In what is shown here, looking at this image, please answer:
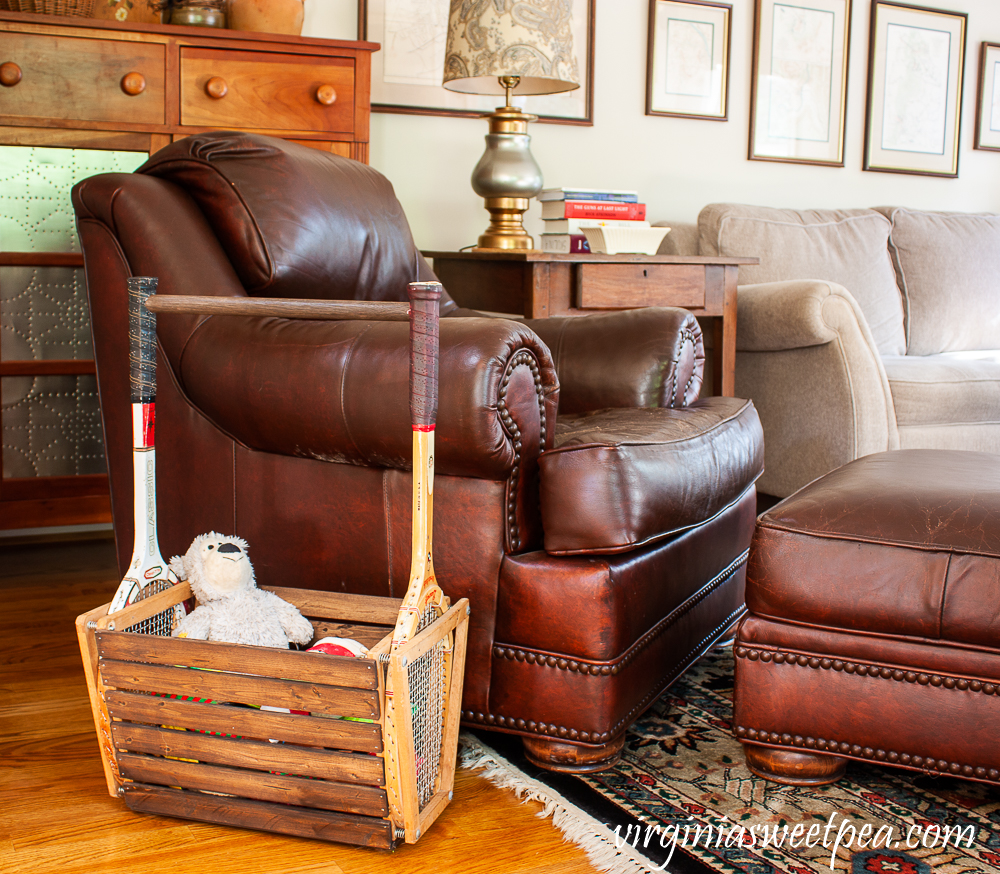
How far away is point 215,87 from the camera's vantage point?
2176 millimetres

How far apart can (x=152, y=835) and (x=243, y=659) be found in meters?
0.25

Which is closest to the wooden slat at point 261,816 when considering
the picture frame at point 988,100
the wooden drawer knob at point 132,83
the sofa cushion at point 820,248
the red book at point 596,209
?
the wooden drawer knob at point 132,83

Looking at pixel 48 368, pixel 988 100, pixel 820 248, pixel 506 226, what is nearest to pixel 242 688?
pixel 48 368

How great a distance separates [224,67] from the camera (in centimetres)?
220

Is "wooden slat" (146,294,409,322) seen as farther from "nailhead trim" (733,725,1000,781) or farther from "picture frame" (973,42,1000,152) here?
"picture frame" (973,42,1000,152)

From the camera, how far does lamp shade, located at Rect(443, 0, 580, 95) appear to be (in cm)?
231

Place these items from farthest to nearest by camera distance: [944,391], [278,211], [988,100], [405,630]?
[988,100]
[944,391]
[278,211]
[405,630]

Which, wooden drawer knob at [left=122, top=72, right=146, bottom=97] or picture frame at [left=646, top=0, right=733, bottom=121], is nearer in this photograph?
wooden drawer knob at [left=122, top=72, right=146, bottom=97]

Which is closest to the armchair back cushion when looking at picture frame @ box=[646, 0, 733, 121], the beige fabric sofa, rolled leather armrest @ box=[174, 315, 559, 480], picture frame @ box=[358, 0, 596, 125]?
rolled leather armrest @ box=[174, 315, 559, 480]

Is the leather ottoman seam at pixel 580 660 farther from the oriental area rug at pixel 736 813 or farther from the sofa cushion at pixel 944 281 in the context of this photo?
the sofa cushion at pixel 944 281

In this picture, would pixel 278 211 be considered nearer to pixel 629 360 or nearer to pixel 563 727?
pixel 629 360

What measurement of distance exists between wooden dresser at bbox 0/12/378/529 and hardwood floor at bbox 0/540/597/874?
2.93ft

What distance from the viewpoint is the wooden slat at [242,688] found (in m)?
1.05

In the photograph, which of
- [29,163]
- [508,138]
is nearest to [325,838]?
[29,163]
